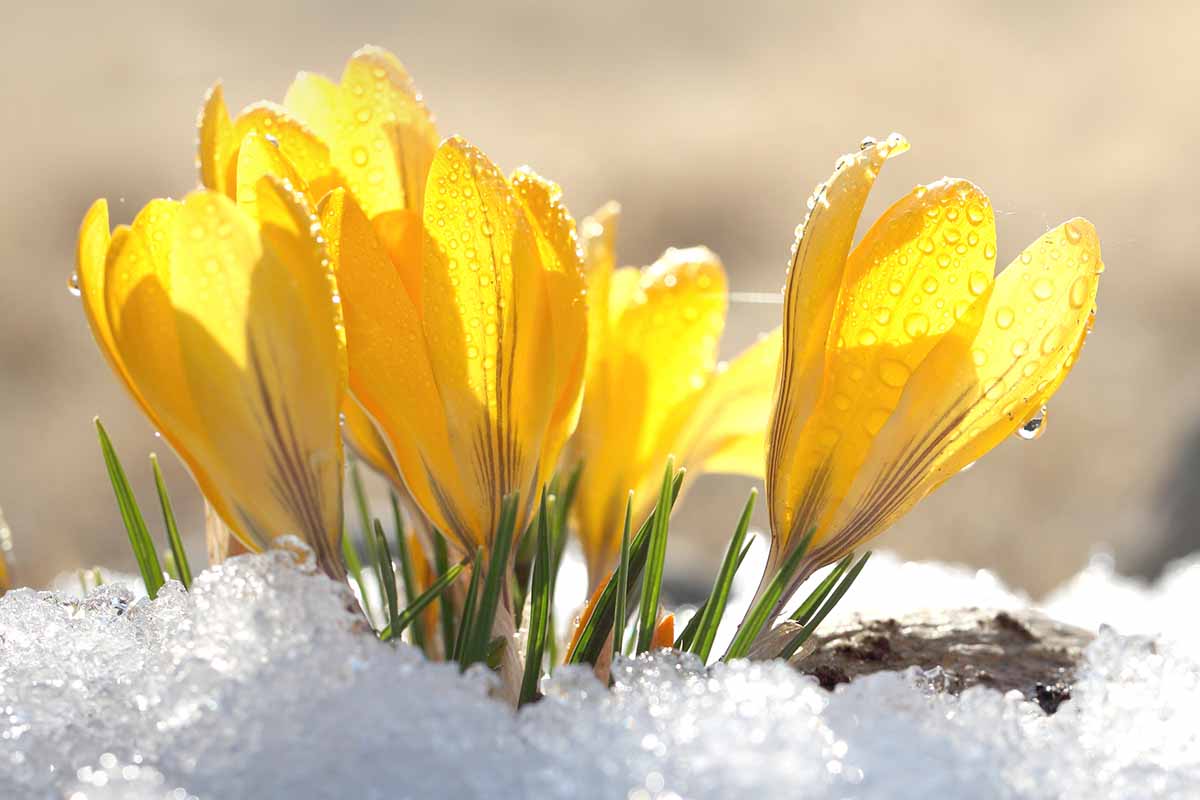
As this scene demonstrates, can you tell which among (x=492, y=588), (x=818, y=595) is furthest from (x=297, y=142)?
(x=818, y=595)

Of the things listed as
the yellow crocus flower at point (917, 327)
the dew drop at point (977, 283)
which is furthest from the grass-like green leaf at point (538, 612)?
the dew drop at point (977, 283)

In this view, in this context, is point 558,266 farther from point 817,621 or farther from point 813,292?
point 817,621

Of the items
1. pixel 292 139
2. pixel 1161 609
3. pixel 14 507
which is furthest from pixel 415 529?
pixel 14 507

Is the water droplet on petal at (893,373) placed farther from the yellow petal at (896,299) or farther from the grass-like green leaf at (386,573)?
the grass-like green leaf at (386,573)

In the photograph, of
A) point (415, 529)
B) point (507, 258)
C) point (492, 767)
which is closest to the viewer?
point (492, 767)

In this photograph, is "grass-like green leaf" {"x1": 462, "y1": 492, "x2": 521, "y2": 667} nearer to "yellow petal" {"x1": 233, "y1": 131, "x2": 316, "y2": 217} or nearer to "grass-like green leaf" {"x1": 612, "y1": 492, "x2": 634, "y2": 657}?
"grass-like green leaf" {"x1": 612, "y1": 492, "x2": 634, "y2": 657}

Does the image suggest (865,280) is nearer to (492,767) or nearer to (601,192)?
(492,767)
